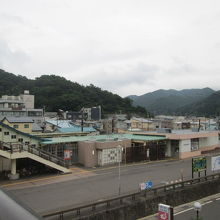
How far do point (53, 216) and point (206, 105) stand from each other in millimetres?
161367

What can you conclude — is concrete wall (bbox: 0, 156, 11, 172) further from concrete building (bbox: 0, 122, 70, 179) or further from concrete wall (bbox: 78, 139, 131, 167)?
concrete wall (bbox: 78, 139, 131, 167)

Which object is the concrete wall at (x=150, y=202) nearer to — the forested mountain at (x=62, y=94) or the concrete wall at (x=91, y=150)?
the concrete wall at (x=91, y=150)

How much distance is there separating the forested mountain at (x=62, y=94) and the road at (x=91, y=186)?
282ft

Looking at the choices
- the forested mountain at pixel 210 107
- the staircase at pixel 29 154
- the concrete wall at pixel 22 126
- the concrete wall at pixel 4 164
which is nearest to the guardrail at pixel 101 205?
the staircase at pixel 29 154

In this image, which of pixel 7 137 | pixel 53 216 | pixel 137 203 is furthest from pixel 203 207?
pixel 7 137

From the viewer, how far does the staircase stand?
1947 cm

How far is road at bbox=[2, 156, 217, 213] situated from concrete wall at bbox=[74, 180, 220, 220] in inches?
122

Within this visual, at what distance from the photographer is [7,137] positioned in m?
24.4

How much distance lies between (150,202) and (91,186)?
5750mm

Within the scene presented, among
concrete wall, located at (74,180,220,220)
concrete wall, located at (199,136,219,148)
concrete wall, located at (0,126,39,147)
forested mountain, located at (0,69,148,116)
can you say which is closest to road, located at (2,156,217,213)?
concrete wall, located at (74,180,220,220)

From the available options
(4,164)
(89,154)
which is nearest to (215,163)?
(89,154)

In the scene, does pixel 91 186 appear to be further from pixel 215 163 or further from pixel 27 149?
pixel 215 163

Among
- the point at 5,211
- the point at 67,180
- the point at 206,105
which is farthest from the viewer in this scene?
the point at 206,105

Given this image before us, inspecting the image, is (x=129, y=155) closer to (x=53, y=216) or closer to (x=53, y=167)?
(x=53, y=167)
